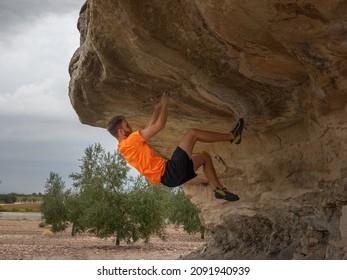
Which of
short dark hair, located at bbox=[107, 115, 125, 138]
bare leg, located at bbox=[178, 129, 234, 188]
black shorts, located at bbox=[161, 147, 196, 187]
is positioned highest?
short dark hair, located at bbox=[107, 115, 125, 138]

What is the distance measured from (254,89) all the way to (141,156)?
192cm

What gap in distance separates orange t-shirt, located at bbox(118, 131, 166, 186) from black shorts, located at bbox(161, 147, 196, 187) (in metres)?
0.09

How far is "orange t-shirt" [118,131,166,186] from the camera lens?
19.6ft

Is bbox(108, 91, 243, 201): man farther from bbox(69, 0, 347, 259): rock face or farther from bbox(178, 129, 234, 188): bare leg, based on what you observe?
bbox(69, 0, 347, 259): rock face

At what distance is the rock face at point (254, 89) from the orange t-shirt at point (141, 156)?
1165 millimetres

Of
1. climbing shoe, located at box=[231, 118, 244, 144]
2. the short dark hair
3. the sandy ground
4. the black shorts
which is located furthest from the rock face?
the sandy ground

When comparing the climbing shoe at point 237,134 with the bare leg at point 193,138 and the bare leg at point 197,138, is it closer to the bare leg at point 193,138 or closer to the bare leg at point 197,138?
the bare leg at point 197,138

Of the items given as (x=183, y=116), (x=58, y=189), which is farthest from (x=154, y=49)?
(x=58, y=189)

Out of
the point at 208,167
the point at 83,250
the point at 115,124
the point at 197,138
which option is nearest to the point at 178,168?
the point at 197,138

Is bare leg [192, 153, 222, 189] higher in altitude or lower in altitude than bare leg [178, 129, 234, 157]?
lower

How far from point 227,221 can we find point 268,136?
2.59 m

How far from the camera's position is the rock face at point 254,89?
5.02 meters
